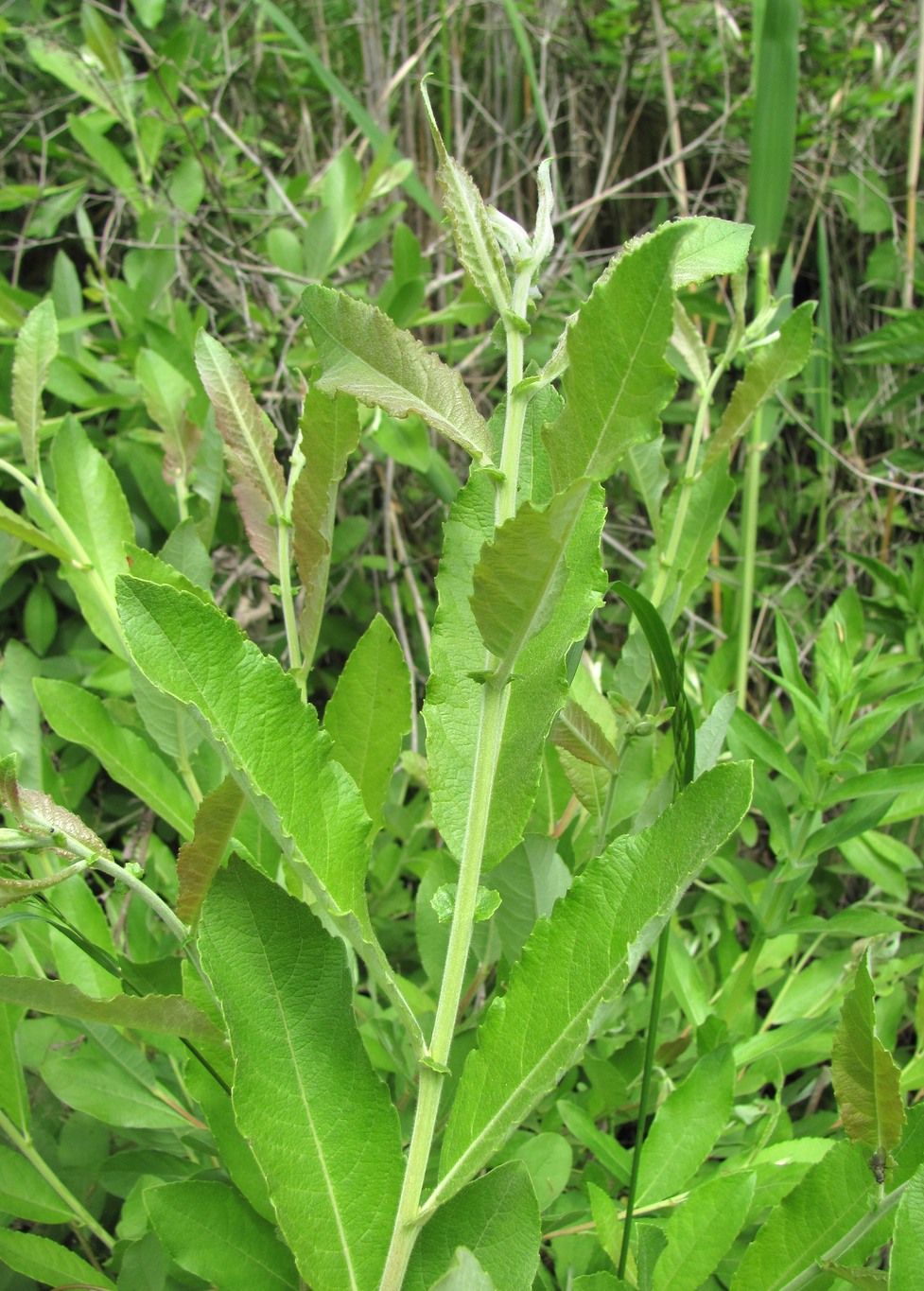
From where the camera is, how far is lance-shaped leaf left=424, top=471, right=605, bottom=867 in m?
0.48

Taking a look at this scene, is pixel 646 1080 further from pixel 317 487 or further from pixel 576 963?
pixel 317 487

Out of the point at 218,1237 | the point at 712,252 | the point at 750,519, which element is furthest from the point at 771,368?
the point at 218,1237

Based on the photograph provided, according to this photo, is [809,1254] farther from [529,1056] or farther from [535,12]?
[535,12]

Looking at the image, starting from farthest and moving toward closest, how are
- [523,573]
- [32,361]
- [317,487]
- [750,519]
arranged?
1. [750,519]
2. [32,361]
3. [317,487]
4. [523,573]

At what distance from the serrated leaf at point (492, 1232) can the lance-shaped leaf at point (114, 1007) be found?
15cm

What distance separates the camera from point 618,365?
42cm

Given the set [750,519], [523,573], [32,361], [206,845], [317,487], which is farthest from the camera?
[750,519]

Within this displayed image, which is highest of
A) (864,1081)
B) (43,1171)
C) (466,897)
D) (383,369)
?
(383,369)

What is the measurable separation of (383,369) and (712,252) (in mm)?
165

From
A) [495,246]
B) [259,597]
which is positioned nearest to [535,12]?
[259,597]

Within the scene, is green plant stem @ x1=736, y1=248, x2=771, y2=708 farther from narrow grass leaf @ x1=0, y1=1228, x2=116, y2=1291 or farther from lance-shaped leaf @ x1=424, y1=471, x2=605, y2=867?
narrow grass leaf @ x1=0, y1=1228, x2=116, y2=1291

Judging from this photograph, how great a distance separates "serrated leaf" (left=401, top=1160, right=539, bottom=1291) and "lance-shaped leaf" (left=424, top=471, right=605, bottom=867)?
0.51 ft

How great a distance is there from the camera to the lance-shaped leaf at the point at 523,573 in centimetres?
39

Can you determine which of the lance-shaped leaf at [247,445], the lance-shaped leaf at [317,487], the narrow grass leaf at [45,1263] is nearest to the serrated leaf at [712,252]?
the lance-shaped leaf at [317,487]
